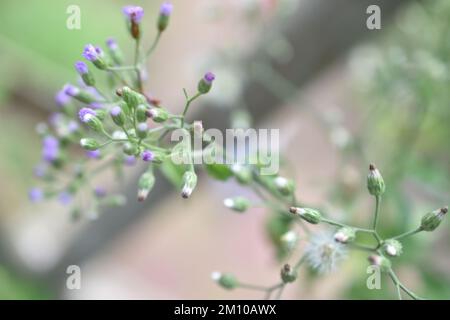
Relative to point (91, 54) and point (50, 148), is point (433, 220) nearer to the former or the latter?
point (91, 54)

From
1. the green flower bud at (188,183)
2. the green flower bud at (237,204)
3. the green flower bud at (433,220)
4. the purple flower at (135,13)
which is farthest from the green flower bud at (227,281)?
the purple flower at (135,13)

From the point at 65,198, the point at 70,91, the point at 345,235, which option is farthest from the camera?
the point at 65,198

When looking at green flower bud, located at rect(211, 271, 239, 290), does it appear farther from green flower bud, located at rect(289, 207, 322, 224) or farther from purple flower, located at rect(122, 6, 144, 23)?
Answer: purple flower, located at rect(122, 6, 144, 23)

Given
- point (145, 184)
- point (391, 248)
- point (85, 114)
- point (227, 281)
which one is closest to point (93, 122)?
point (85, 114)

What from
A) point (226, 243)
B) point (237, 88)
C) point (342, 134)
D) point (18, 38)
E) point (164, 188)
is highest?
point (18, 38)
